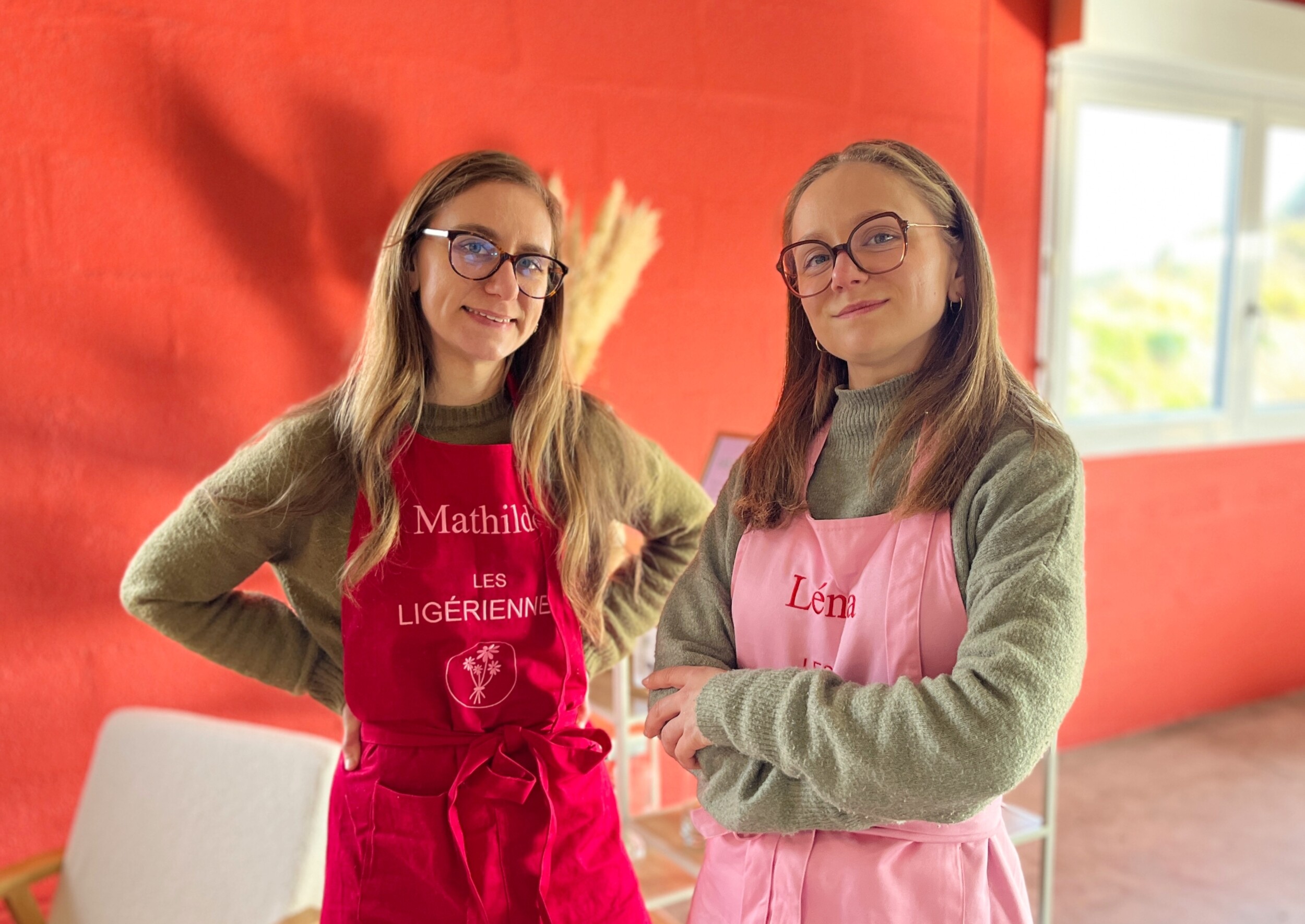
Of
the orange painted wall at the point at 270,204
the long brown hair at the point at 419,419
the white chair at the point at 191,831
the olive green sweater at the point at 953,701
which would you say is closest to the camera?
the olive green sweater at the point at 953,701

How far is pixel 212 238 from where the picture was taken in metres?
2.19

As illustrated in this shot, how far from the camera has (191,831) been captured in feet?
5.28

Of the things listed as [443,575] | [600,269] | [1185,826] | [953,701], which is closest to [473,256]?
[443,575]

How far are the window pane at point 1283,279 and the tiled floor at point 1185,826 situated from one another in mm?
1329

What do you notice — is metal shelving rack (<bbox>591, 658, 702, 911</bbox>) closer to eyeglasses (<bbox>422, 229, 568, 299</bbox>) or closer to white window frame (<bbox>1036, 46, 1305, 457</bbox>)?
eyeglasses (<bbox>422, 229, 568, 299</bbox>)

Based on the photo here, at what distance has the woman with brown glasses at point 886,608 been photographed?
2.92 feet

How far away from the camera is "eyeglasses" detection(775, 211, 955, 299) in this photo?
1033mm

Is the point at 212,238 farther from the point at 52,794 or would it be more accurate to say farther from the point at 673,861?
the point at 673,861

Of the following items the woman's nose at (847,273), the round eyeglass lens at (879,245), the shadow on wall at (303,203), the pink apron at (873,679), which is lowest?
the pink apron at (873,679)

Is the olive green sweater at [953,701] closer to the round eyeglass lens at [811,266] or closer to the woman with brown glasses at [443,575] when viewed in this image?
the round eyeglass lens at [811,266]

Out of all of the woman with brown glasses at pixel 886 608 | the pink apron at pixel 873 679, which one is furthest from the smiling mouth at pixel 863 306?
the pink apron at pixel 873 679

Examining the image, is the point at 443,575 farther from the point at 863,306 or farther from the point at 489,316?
the point at 863,306

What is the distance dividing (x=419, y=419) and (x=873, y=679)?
2.35ft

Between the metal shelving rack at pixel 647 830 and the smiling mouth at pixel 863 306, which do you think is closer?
the smiling mouth at pixel 863 306
